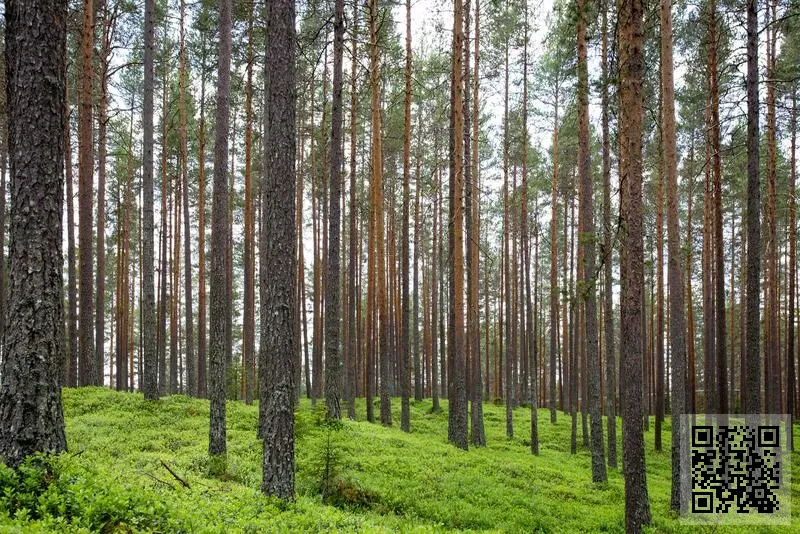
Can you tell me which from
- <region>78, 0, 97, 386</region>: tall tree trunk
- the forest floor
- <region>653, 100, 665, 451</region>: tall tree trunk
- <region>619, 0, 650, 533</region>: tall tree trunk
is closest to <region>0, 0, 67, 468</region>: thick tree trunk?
the forest floor

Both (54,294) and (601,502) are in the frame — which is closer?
(54,294)

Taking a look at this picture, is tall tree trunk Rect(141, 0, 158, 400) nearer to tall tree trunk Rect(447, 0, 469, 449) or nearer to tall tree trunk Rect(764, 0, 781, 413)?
tall tree trunk Rect(447, 0, 469, 449)

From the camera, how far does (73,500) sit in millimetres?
4578

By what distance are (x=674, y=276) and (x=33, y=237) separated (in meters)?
11.2

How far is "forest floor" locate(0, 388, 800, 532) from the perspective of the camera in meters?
4.69

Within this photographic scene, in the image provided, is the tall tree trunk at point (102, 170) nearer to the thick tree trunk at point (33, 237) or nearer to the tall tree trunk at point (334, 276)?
the tall tree trunk at point (334, 276)

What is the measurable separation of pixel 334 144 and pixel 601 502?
10813 mm

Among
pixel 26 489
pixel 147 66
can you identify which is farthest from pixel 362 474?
pixel 147 66

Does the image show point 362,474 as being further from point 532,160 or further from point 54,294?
point 532,160

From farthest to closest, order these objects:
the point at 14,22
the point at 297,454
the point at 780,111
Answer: the point at 780,111, the point at 297,454, the point at 14,22

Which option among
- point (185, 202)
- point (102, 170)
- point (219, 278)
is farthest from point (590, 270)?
point (185, 202)

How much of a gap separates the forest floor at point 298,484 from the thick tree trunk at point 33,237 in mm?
538

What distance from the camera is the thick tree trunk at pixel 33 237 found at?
5324 mm

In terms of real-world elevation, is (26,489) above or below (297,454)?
above
